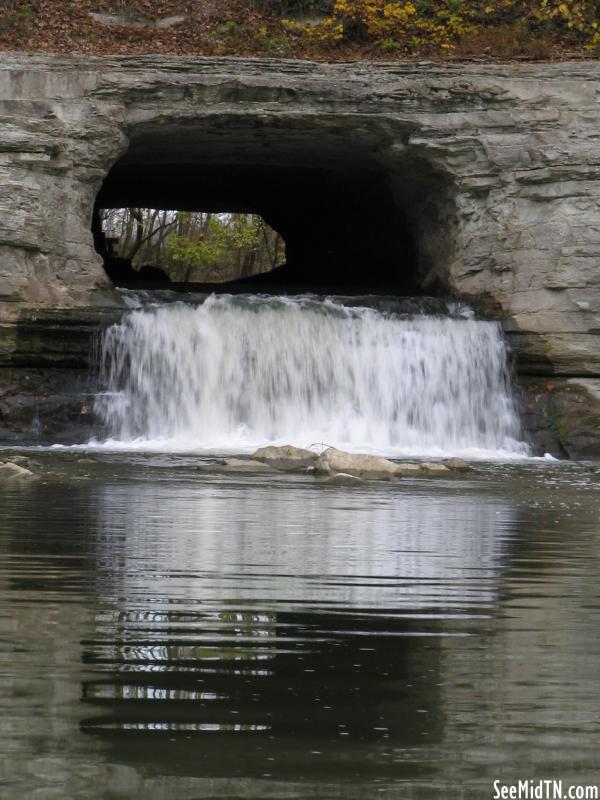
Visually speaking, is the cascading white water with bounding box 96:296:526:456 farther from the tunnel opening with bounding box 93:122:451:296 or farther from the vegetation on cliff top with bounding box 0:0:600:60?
the vegetation on cliff top with bounding box 0:0:600:60

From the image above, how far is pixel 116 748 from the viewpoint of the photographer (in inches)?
106

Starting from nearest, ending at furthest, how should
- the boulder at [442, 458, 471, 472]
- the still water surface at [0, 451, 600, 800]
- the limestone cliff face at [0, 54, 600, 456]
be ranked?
the still water surface at [0, 451, 600, 800]
the boulder at [442, 458, 471, 472]
the limestone cliff face at [0, 54, 600, 456]

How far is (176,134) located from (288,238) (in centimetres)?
1216

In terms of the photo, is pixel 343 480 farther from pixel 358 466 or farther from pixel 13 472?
pixel 13 472

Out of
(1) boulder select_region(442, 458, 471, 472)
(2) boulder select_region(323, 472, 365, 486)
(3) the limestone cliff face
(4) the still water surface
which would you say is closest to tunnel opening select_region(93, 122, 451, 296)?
(3) the limestone cliff face

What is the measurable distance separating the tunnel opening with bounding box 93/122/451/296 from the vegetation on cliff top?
144cm

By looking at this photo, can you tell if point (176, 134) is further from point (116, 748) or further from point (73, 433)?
point (116, 748)

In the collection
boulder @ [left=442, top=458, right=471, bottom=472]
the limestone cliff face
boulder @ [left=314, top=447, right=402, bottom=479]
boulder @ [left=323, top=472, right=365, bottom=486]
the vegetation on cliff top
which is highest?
the vegetation on cliff top

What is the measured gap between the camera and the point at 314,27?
2053 centimetres

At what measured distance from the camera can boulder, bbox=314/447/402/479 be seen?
489 inches

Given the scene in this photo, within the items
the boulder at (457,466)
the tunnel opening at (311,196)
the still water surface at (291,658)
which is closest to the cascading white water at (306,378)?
the tunnel opening at (311,196)

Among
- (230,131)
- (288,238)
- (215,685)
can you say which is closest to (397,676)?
(215,685)

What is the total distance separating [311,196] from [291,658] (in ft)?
79.4

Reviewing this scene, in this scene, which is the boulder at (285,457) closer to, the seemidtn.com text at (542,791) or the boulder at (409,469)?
the boulder at (409,469)
